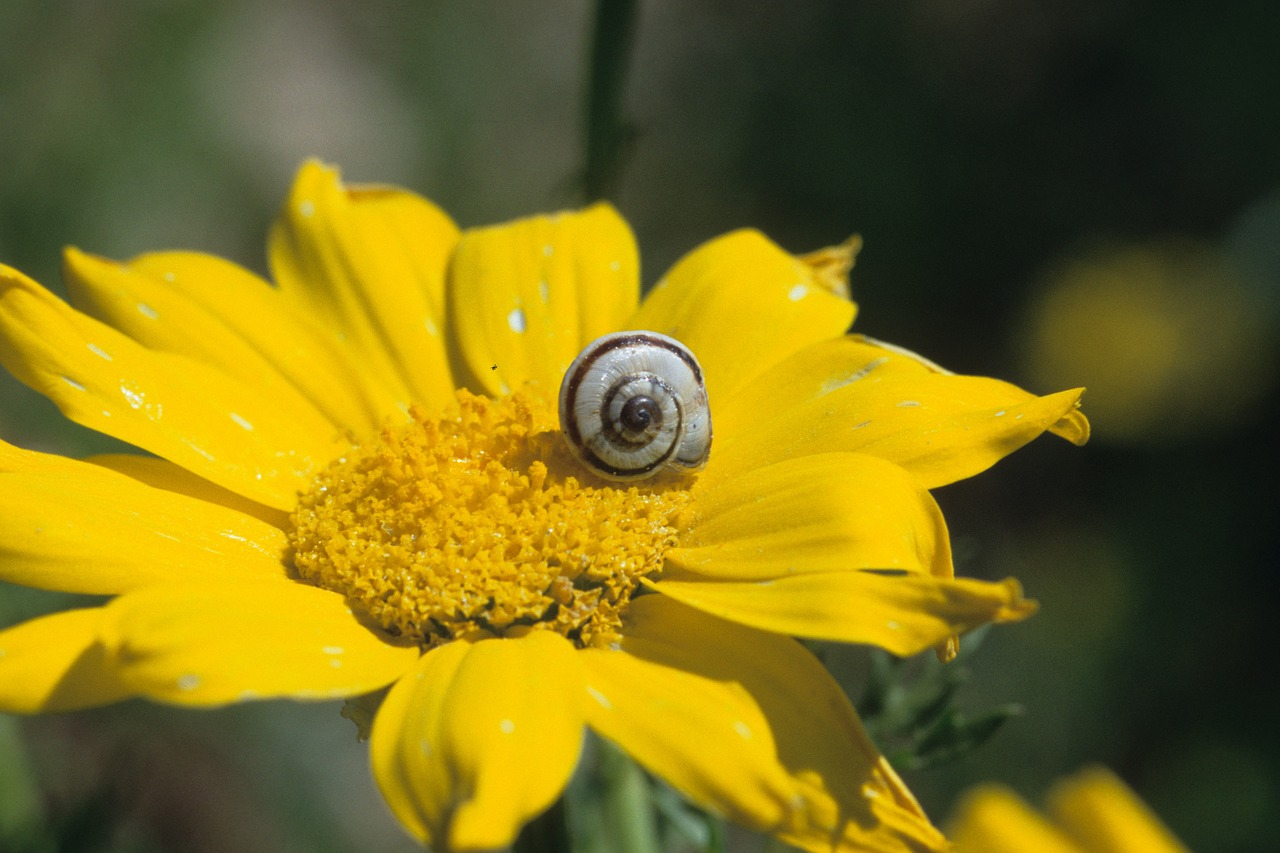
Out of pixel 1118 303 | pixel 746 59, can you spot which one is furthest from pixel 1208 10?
pixel 746 59

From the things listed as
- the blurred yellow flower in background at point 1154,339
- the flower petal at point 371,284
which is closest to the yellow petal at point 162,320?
the flower petal at point 371,284

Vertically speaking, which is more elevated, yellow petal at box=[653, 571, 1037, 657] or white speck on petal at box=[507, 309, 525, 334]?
white speck on petal at box=[507, 309, 525, 334]

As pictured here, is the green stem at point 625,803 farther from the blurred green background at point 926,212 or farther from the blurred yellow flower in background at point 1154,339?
Result: the blurred yellow flower in background at point 1154,339

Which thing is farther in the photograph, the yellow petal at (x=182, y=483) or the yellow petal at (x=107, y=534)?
the yellow petal at (x=182, y=483)

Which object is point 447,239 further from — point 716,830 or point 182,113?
point 182,113

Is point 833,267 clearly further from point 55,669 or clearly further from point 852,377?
point 55,669

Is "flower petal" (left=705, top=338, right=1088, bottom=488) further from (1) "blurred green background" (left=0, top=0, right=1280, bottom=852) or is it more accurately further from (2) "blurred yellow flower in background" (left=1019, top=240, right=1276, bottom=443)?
(2) "blurred yellow flower in background" (left=1019, top=240, right=1276, bottom=443)

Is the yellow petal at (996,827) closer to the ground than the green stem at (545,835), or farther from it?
farther from it

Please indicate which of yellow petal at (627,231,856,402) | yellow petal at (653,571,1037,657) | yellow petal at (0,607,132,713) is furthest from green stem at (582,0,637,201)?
yellow petal at (0,607,132,713)
